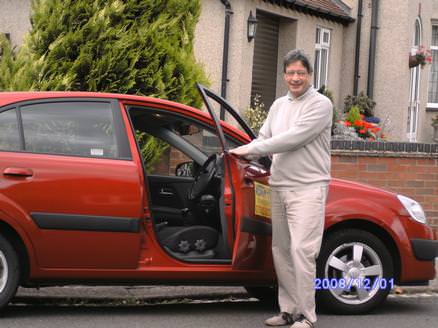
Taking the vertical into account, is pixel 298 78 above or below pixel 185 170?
above

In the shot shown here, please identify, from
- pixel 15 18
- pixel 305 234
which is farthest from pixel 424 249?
pixel 15 18

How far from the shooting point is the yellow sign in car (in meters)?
7.31

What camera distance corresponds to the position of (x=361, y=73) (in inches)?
768

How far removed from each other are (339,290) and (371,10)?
41.0 feet

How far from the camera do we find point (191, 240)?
7496 millimetres

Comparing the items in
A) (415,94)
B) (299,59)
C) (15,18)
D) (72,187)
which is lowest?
(72,187)

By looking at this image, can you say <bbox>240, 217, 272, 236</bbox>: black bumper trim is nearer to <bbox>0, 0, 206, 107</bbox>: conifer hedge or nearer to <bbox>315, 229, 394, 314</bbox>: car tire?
<bbox>315, 229, 394, 314</bbox>: car tire

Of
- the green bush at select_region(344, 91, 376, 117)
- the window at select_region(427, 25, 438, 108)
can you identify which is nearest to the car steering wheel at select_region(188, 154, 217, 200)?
the green bush at select_region(344, 91, 376, 117)

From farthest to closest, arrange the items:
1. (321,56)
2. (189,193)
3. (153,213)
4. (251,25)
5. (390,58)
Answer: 1. (321,56)
2. (390,58)
3. (251,25)
4. (189,193)
5. (153,213)

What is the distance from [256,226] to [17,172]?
174 cm

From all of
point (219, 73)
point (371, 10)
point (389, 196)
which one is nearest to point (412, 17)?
point (371, 10)

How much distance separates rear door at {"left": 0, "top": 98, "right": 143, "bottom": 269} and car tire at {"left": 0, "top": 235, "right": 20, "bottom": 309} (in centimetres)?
17

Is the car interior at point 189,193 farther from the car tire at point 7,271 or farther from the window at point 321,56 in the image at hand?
the window at point 321,56

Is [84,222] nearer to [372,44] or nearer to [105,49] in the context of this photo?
[105,49]
